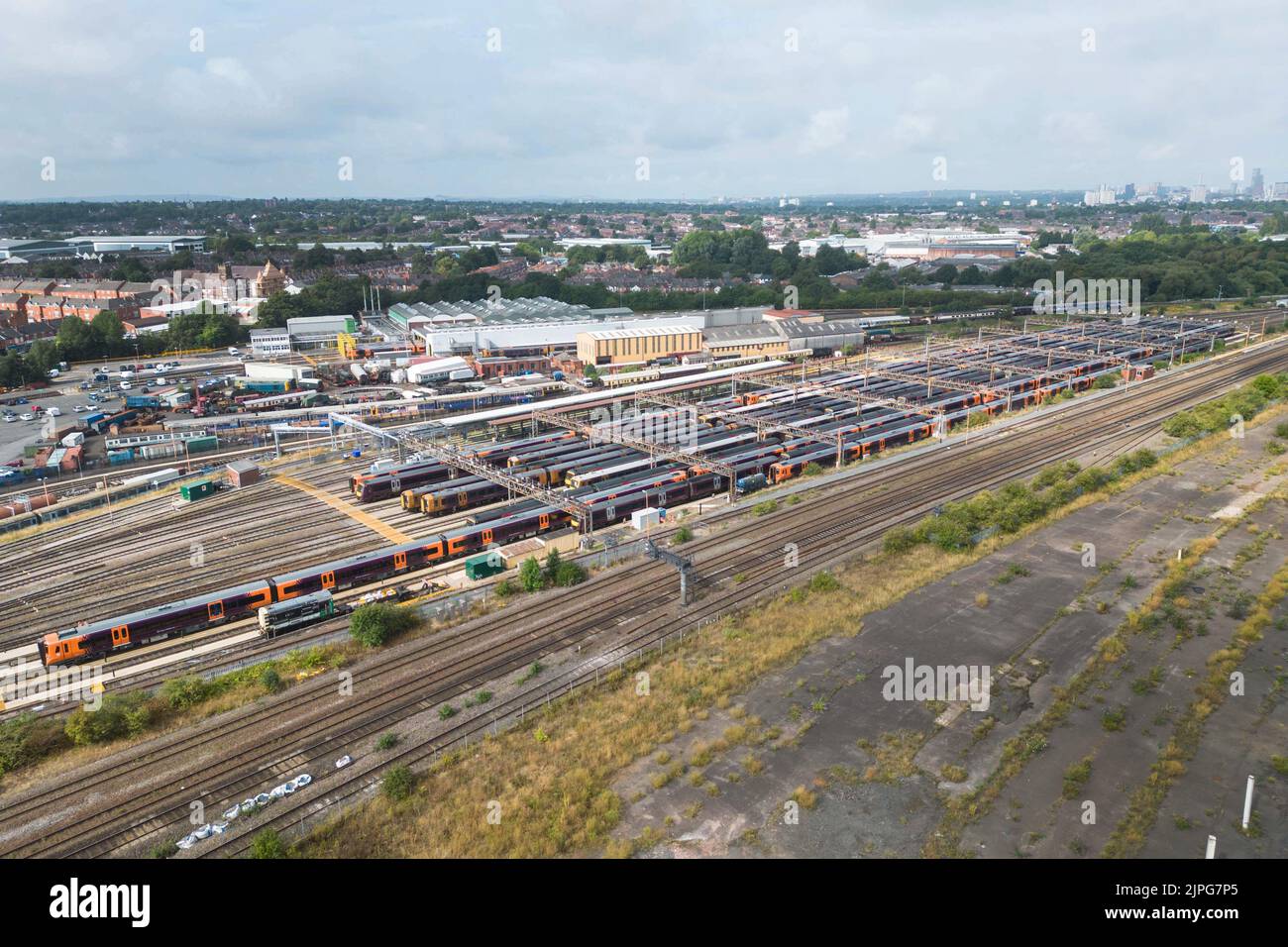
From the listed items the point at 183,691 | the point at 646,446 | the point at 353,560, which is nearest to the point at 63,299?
the point at 646,446

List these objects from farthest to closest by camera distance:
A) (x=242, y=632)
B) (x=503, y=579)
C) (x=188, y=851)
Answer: (x=503, y=579) → (x=242, y=632) → (x=188, y=851)

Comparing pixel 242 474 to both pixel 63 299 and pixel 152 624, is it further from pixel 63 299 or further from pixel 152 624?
pixel 63 299

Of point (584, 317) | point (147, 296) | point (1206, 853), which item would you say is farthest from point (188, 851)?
point (147, 296)

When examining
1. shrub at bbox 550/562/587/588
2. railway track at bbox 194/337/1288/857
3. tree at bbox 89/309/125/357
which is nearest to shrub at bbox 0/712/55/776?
railway track at bbox 194/337/1288/857

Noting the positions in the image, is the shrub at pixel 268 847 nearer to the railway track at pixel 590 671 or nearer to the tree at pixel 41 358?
the railway track at pixel 590 671

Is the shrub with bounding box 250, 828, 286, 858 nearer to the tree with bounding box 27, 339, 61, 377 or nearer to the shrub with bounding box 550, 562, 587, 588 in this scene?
the shrub with bounding box 550, 562, 587, 588

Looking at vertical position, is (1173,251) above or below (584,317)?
above

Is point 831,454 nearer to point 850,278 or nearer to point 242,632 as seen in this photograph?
point 242,632

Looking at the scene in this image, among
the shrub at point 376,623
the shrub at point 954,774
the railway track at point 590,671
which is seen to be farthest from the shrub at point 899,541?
the shrub at point 376,623
